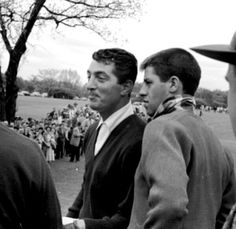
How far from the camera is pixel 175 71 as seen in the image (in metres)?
2.26

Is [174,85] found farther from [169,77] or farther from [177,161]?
A: [177,161]

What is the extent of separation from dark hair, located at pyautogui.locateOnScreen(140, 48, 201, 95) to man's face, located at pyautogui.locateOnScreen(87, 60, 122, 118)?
1.02 ft

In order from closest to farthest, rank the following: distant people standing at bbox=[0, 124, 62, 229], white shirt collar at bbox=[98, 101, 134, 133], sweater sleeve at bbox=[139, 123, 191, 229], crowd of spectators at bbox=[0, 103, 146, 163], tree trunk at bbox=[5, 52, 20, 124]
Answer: distant people standing at bbox=[0, 124, 62, 229] → sweater sleeve at bbox=[139, 123, 191, 229] → white shirt collar at bbox=[98, 101, 134, 133] → crowd of spectators at bbox=[0, 103, 146, 163] → tree trunk at bbox=[5, 52, 20, 124]

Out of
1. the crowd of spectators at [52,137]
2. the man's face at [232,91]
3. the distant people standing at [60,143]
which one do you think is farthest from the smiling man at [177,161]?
the distant people standing at [60,143]

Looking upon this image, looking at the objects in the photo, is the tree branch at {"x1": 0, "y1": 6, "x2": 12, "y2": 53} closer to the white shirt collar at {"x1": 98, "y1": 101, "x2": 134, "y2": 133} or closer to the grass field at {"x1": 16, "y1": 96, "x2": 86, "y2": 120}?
the white shirt collar at {"x1": 98, "y1": 101, "x2": 134, "y2": 133}

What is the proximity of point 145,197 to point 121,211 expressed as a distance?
325 millimetres

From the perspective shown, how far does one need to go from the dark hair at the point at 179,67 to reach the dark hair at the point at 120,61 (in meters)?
0.27

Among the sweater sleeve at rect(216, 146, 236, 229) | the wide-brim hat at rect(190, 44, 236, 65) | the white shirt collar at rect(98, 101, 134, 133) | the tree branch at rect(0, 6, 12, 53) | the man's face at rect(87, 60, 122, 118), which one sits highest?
the tree branch at rect(0, 6, 12, 53)

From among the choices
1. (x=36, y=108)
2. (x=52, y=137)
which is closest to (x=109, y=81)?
(x=52, y=137)

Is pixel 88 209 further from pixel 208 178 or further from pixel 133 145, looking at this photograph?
pixel 208 178

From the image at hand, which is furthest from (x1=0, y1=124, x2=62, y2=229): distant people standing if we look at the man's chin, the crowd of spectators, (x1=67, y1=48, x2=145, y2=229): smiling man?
the crowd of spectators

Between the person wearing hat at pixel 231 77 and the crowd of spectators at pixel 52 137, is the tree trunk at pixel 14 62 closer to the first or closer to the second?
the crowd of spectators at pixel 52 137

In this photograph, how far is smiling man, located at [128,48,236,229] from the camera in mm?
1825

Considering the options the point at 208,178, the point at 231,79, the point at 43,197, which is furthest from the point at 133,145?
the point at 231,79
